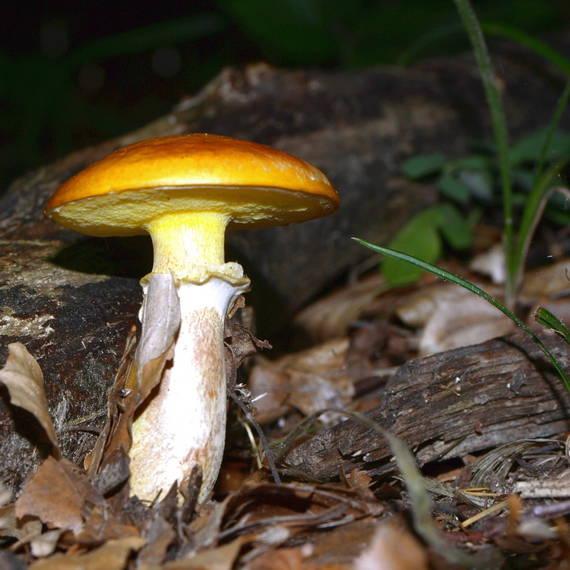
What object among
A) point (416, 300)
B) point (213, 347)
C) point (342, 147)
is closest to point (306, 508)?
point (213, 347)

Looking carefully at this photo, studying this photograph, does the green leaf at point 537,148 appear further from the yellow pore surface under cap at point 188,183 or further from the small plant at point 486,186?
the yellow pore surface under cap at point 188,183

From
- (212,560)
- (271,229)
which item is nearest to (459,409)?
(212,560)

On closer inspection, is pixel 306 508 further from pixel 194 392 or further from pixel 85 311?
pixel 85 311

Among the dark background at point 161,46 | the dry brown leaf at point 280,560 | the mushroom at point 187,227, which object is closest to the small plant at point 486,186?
the dark background at point 161,46

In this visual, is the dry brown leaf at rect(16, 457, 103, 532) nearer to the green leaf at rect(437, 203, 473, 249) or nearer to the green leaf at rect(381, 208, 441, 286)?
the green leaf at rect(381, 208, 441, 286)

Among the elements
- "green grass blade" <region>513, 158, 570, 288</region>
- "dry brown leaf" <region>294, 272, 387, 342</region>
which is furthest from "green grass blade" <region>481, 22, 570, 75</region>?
"dry brown leaf" <region>294, 272, 387, 342</region>

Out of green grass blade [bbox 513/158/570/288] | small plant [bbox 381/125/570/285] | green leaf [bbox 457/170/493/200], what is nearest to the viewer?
green grass blade [bbox 513/158/570/288]
